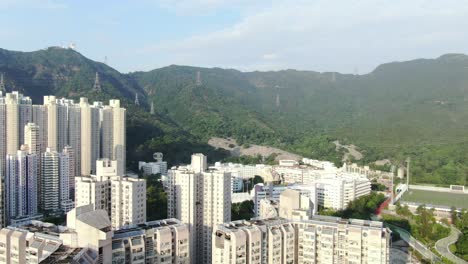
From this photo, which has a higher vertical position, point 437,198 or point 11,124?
point 11,124

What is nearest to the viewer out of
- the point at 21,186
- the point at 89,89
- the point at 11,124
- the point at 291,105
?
the point at 21,186

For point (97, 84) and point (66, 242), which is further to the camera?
point (97, 84)

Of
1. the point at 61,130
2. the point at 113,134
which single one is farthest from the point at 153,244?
the point at 113,134

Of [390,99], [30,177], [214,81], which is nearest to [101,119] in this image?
[30,177]

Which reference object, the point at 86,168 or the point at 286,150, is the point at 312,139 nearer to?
the point at 286,150

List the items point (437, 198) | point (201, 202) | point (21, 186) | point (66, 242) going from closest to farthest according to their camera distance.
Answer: point (66, 242)
point (201, 202)
point (21, 186)
point (437, 198)

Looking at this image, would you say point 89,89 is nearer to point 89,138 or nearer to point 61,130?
point 89,138

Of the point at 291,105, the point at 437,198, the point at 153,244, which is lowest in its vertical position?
the point at 437,198

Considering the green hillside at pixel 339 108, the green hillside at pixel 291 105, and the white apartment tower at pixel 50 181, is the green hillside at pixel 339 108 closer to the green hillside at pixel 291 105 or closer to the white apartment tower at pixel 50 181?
the green hillside at pixel 291 105

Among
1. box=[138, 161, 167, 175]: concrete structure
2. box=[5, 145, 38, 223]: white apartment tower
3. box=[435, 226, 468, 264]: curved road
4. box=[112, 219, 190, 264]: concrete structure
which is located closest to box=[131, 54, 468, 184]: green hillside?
box=[435, 226, 468, 264]: curved road
